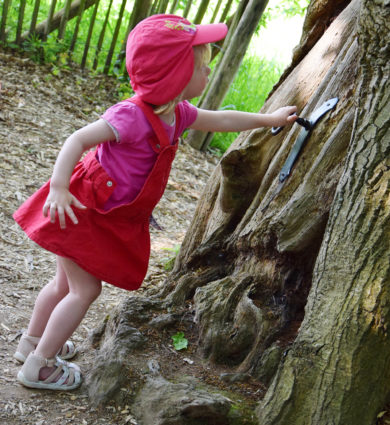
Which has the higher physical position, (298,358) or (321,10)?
(321,10)

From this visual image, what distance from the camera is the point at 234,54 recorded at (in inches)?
236

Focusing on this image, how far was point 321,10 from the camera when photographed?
2.80 meters

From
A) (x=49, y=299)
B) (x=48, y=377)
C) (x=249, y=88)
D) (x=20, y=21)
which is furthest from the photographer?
(x=249, y=88)

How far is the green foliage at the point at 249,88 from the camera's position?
22.7 ft

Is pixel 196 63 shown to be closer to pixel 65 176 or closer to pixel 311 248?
pixel 65 176

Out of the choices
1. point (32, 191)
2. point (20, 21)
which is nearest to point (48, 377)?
point (32, 191)

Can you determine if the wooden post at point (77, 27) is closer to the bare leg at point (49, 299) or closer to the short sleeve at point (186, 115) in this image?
the short sleeve at point (186, 115)

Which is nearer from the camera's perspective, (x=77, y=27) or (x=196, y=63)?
(x=196, y=63)

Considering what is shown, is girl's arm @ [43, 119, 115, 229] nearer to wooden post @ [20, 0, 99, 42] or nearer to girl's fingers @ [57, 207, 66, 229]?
girl's fingers @ [57, 207, 66, 229]

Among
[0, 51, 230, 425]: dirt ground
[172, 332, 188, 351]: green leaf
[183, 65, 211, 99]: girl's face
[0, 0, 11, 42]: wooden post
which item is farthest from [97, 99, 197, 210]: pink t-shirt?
[0, 0, 11, 42]: wooden post

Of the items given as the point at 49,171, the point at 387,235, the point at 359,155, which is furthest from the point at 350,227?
the point at 49,171

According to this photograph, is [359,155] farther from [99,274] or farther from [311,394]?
[99,274]

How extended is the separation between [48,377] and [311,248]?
1.20 metres

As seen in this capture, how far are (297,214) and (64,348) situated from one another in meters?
1.25
